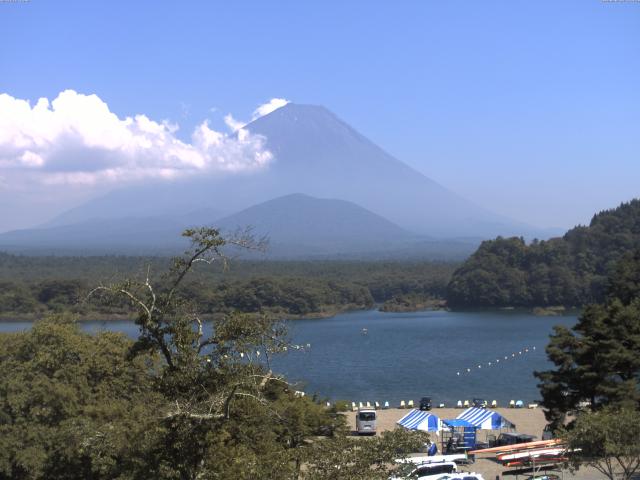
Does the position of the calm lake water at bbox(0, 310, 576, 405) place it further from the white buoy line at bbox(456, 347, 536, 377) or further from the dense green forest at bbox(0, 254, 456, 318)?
the dense green forest at bbox(0, 254, 456, 318)

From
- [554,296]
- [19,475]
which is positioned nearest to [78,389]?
[19,475]

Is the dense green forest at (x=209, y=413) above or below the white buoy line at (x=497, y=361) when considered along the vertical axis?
above

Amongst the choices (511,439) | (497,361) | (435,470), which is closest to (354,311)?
(497,361)

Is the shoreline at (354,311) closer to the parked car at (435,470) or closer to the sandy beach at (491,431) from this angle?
the sandy beach at (491,431)

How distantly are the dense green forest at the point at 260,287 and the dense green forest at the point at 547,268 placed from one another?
4140 millimetres

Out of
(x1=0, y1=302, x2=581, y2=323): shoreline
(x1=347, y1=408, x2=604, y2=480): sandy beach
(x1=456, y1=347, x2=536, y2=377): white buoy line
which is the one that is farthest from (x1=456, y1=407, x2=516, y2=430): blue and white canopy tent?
(x1=0, y1=302, x2=581, y2=323): shoreline

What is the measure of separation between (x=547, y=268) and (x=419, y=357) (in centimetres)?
2564

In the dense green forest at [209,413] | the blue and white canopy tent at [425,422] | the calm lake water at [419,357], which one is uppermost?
the dense green forest at [209,413]

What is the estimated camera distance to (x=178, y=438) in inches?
236

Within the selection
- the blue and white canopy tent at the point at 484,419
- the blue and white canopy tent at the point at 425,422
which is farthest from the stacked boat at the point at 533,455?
the blue and white canopy tent at the point at 425,422

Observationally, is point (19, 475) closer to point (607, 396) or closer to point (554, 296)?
point (607, 396)

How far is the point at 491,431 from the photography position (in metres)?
15.8

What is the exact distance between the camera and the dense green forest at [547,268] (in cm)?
5203

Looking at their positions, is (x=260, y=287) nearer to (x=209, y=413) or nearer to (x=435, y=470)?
(x=435, y=470)
